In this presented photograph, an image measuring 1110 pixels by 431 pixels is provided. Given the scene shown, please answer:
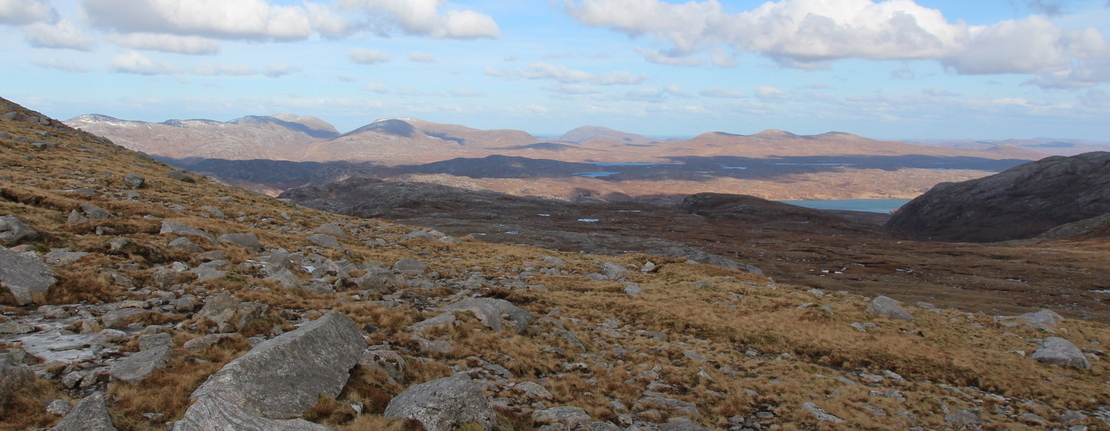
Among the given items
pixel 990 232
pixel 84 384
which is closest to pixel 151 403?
pixel 84 384

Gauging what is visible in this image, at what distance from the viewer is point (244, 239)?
29.8m

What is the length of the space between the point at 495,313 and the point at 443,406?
11110mm

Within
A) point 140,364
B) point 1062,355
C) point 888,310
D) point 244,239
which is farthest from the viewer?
point 888,310

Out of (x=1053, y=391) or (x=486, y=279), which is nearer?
(x=1053, y=391)

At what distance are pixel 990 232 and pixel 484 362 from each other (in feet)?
671

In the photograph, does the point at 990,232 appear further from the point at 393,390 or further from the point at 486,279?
the point at 393,390

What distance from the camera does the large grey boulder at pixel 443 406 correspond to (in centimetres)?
1141

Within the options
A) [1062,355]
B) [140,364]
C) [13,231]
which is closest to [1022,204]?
[1062,355]

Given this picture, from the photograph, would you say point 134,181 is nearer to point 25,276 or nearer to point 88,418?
point 25,276

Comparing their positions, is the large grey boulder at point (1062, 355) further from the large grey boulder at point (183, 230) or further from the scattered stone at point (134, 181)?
the scattered stone at point (134, 181)

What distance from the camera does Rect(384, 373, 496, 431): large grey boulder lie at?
11406 millimetres

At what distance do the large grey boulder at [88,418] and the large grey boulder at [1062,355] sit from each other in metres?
35.9

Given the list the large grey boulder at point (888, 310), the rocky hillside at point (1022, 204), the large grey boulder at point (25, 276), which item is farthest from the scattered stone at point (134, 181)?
the rocky hillside at point (1022, 204)

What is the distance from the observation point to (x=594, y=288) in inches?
1448
